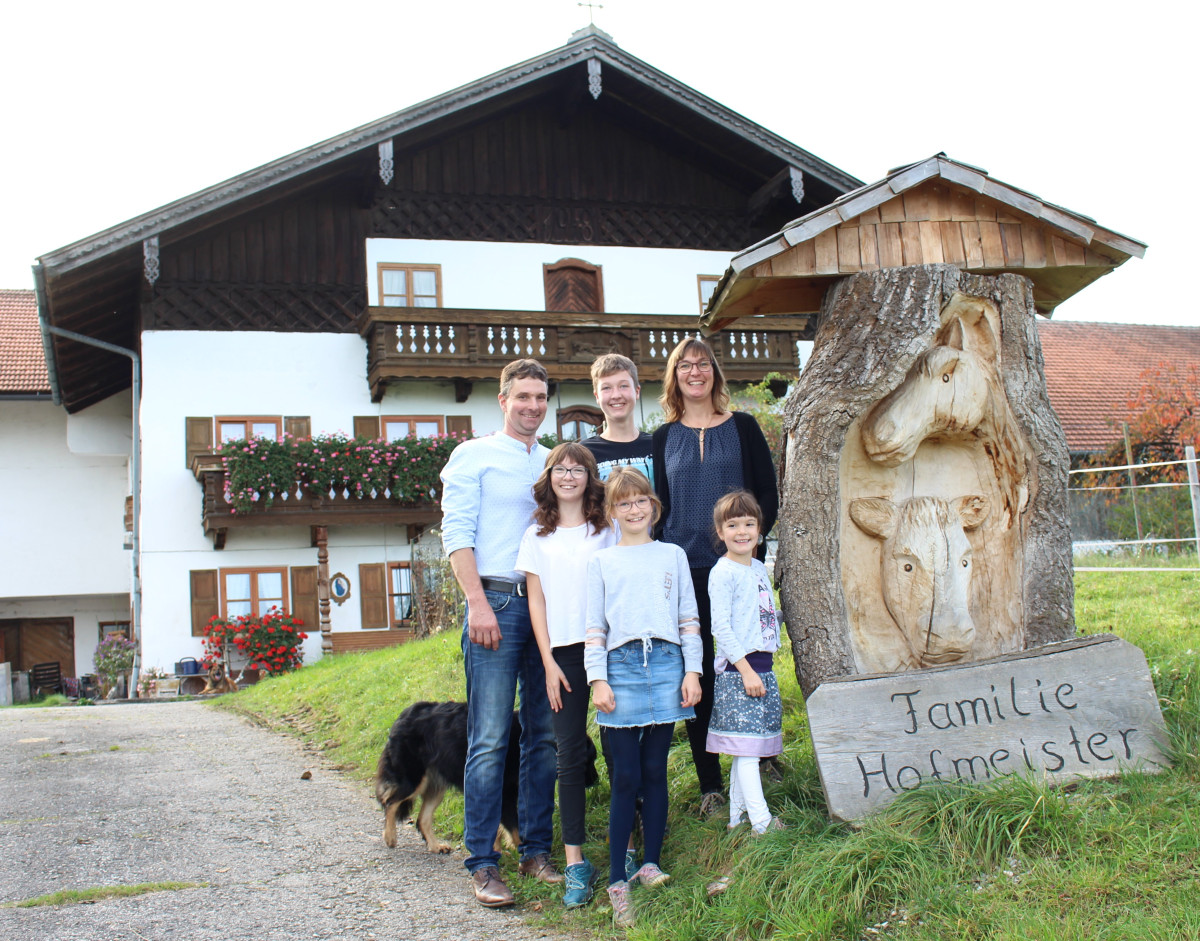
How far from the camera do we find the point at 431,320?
63.4 ft

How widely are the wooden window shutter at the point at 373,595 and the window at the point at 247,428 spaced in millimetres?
2908

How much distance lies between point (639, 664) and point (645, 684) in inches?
3.0

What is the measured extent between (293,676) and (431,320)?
7210mm

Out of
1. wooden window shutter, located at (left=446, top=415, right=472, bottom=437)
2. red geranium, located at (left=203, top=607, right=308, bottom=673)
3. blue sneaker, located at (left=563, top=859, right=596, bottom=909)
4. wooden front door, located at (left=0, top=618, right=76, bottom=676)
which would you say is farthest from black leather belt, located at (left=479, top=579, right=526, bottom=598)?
wooden front door, located at (left=0, top=618, right=76, bottom=676)

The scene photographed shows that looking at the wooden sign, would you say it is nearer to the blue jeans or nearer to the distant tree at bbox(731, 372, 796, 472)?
the blue jeans

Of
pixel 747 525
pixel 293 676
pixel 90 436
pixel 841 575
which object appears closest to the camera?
pixel 747 525

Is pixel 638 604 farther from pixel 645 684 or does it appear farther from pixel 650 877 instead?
pixel 650 877

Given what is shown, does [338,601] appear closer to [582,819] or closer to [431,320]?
[431,320]

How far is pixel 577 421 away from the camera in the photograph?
21.3m

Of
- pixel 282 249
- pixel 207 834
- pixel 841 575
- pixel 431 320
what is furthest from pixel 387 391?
pixel 841 575

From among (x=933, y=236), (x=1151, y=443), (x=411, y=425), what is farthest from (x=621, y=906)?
(x=1151, y=443)

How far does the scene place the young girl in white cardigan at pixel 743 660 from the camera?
4.15 meters

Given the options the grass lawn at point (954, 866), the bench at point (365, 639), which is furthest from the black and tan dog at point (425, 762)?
the bench at point (365, 639)

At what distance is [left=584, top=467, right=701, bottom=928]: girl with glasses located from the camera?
4.08 metres
